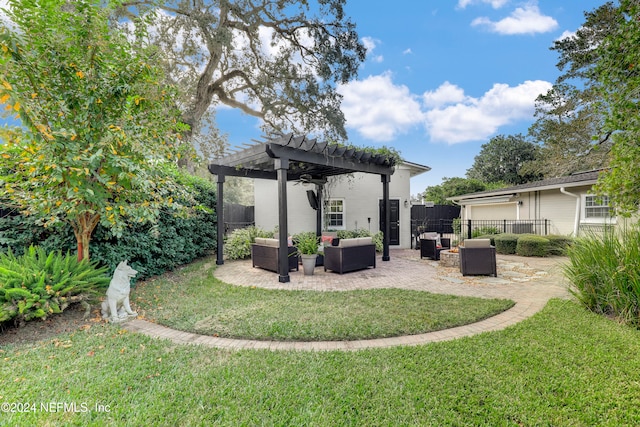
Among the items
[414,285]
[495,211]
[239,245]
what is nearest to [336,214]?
[239,245]

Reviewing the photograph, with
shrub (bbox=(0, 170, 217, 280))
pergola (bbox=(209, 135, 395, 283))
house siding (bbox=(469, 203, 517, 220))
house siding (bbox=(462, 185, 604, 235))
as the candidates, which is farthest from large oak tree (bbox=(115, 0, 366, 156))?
house siding (bbox=(469, 203, 517, 220))

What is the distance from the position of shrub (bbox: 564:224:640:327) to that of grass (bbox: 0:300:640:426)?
57 cm

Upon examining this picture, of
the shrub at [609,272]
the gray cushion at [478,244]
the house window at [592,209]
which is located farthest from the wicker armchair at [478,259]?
the house window at [592,209]

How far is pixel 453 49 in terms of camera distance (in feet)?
34.0

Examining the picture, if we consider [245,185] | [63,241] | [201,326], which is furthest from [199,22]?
[245,185]

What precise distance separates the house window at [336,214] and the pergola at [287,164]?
1393 millimetres

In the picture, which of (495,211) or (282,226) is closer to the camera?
(282,226)

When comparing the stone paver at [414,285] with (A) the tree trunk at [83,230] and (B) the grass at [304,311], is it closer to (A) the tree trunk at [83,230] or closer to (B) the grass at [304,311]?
(B) the grass at [304,311]

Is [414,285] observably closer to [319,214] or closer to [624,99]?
[624,99]

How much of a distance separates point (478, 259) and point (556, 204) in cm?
831

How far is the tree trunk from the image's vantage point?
4574mm

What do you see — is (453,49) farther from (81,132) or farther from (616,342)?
(81,132)

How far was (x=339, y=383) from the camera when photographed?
2.39 m

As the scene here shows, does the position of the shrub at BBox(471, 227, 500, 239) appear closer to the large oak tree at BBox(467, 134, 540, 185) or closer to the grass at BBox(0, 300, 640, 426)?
the grass at BBox(0, 300, 640, 426)
